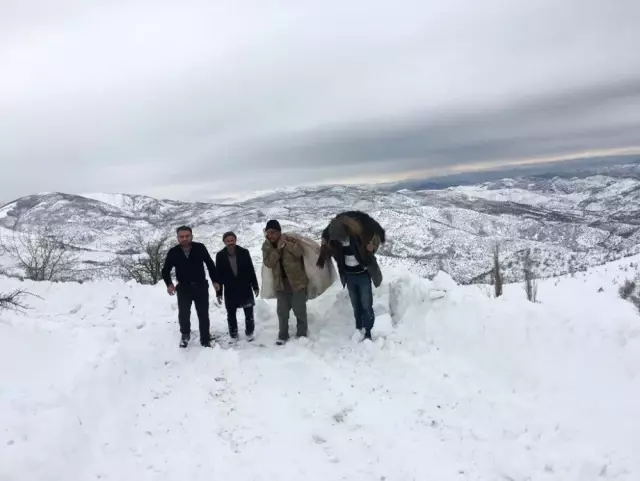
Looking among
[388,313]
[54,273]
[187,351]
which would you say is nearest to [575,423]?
[388,313]

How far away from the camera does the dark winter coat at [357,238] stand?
7523 millimetres

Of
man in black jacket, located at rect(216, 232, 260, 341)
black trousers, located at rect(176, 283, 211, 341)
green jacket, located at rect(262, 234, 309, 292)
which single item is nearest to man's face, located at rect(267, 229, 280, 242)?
green jacket, located at rect(262, 234, 309, 292)

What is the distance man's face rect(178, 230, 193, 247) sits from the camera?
7555mm

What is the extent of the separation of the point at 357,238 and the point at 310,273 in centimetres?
115

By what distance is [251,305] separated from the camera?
8.17 m

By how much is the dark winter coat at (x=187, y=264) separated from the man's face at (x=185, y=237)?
10 centimetres

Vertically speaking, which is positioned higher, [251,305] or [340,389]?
[251,305]

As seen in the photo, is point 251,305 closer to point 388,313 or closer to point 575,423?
point 388,313

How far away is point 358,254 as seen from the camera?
750cm

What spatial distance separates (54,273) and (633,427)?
3075 centimetres

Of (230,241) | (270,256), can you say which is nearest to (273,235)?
(270,256)

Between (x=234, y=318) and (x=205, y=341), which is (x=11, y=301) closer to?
(x=205, y=341)

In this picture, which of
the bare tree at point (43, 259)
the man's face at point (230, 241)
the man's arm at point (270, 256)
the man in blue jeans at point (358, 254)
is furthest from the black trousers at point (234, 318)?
the bare tree at point (43, 259)

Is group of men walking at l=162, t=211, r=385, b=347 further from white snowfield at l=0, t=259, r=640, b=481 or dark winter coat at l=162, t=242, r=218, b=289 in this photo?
white snowfield at l=0, t=259, r=640, b=481
